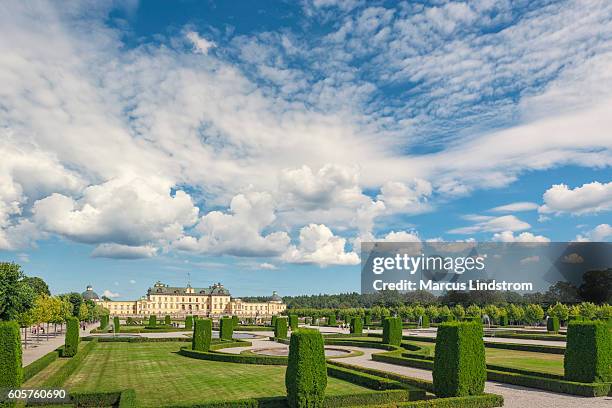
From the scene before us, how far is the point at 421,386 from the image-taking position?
21281 millimetres

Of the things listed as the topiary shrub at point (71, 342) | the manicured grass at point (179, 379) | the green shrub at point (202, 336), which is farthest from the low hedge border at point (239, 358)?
the topiary shrub at point (71, 342)

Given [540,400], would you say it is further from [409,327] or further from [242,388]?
[409,327]

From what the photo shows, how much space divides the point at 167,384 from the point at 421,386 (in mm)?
11627

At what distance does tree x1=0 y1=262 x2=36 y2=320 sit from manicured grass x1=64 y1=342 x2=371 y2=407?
6990 millimetres

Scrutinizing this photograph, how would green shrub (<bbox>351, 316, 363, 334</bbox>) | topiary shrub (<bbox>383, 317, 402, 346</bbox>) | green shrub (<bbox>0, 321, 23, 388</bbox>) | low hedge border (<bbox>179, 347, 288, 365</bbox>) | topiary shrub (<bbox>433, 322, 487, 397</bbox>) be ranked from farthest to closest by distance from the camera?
green shrub (<bbox>351, 316, 363, 334</bbox>) → topiary shrub (<bbox>383, 317, 402, 346</bbox>) → low hedge border (<bbox>179, 347, 288, 365</bbox>) → topiary shrub (<bbox>433, 322, 487, 397</bbox>) → green shrub (<bbox>0, 321, 23, 388</bbox>)

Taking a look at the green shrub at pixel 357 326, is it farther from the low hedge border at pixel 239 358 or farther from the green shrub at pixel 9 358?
the green shrub at pixel 9 358

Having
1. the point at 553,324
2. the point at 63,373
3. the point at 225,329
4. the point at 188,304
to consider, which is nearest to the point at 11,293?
the point at 63,373

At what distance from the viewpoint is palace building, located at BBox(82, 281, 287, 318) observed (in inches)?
6801

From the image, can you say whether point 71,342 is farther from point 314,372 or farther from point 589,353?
point 589,353

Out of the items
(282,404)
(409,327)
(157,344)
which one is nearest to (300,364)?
(282,404)

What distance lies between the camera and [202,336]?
119ft

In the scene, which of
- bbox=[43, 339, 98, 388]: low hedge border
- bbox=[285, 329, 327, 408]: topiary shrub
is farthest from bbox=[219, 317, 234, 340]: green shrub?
bbox=[285, 329, 327, 408]: topiary shrub

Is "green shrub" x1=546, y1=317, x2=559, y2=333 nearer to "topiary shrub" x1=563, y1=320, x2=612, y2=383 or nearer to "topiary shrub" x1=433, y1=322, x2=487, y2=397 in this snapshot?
"topiary shrub" x1=563, y1=320, x2=612, y2=383

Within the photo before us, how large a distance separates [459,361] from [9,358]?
15.2m
